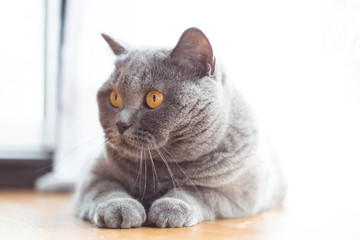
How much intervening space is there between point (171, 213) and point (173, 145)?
0.67ft

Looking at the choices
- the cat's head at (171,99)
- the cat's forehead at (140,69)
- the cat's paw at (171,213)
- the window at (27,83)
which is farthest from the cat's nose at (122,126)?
the window at (27,83)

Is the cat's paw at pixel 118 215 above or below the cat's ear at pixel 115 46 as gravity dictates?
below

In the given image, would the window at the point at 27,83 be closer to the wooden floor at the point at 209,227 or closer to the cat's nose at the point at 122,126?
the wooden floor at the point at 209,227

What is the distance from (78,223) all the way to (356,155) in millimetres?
859

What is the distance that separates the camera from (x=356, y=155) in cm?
125

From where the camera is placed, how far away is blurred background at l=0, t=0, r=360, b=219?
1249mm

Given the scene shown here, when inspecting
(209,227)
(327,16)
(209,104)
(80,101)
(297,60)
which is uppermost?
(327,16)

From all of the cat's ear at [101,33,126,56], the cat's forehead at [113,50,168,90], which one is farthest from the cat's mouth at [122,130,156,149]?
the cat's ear at [101,33,126,56]

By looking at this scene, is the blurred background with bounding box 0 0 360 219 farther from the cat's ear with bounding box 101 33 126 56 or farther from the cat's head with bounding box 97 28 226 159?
the cat's head with bounding box 97 28 226 159

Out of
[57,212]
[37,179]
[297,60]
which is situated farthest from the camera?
[37,179]

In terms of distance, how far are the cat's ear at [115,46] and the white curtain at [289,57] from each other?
0.36 ft

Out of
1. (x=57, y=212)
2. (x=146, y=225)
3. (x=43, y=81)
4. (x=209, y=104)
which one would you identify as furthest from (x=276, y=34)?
(x=43, y=81)

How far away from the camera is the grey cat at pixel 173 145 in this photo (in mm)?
1152

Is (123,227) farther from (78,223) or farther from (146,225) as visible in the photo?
(78,223)
